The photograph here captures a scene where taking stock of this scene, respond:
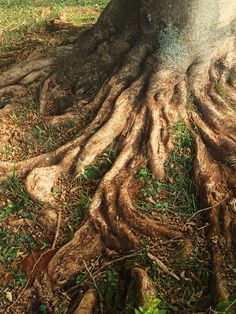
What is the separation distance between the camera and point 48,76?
18.1ft

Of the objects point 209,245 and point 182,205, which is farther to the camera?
point 182,205

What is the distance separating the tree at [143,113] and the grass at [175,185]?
0.09m

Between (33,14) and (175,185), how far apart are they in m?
5.32

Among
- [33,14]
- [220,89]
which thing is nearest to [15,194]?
[220,89]

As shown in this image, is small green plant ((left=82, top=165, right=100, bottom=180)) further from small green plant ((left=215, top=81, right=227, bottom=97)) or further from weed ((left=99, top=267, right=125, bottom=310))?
small green plant ((left=215, top=81, right=227, bottom=97))

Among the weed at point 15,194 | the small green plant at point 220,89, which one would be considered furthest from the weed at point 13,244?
the small green plant at point 220,89

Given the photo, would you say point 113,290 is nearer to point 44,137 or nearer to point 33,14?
point 44,137

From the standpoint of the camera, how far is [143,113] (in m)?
4.55

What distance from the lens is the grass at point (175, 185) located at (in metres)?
3.95

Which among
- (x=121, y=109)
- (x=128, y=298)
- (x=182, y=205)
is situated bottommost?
(x=128, y=298)

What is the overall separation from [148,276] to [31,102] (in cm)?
285

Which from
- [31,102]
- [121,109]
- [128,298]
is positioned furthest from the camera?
[31,102]

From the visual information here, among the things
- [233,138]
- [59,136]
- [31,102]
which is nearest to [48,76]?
[31,102]

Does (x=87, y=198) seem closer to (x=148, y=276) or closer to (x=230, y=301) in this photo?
(x=148, y=276)
